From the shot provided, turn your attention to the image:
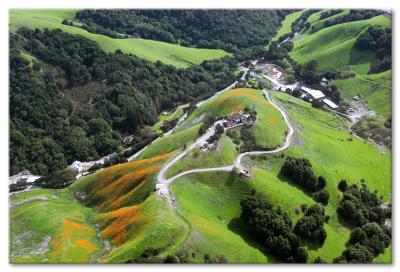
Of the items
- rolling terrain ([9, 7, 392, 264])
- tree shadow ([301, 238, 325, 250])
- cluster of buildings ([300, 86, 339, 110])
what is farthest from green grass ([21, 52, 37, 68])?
tree shadow ([301, 238, 325, 250])

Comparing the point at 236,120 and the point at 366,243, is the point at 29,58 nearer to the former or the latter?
the point at 236,120

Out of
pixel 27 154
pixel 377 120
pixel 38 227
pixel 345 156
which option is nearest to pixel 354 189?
pixel 345 156

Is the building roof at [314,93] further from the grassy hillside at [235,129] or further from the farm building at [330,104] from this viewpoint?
the grassy hillside at [235,129]

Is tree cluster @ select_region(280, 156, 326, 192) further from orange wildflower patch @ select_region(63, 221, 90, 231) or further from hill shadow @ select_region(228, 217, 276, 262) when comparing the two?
orange wildflower patch @ select_region(63, 221, 90, 231)

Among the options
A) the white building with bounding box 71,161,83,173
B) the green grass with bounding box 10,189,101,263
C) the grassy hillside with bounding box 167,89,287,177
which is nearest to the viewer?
the green grass with bounding box 10,189,101,263

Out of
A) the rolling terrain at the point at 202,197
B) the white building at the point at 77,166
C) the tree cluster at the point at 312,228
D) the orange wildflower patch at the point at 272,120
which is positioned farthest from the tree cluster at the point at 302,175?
the white building at the point at 77,166

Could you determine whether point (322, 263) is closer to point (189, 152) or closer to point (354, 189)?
point (354, 189)
